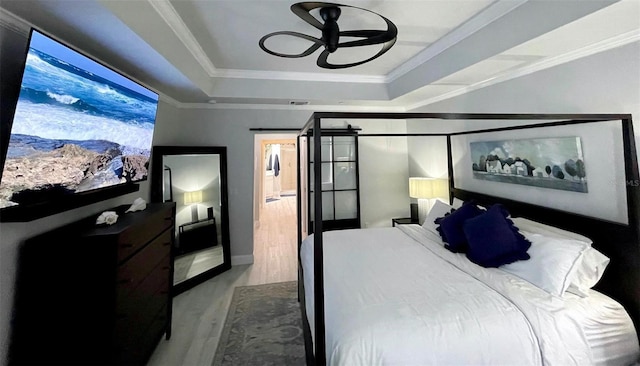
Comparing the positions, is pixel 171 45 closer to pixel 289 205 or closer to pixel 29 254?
pixel 29 254

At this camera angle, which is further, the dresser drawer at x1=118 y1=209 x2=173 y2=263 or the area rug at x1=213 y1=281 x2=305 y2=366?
the area rug at x1=213 y1=281 x2=305 y2=366

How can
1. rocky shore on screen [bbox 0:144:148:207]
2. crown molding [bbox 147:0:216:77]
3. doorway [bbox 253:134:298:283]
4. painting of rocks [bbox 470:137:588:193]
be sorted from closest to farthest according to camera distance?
rocky shore on screen [bbox 0:144:148:207], crown molding [bbox 147:0:216:77], painting of rocks [bbox 470:137:588:193], doorway [bbox 253:134:298:283]

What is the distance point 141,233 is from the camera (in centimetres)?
162

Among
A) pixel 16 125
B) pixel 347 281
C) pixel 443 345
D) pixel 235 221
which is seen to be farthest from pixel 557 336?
pixel 235 221

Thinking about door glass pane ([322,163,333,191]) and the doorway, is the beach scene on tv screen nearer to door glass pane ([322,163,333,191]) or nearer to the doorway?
A: the doorway

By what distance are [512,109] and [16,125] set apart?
11.2 ft

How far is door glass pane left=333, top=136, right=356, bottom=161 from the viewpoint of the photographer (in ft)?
13.0

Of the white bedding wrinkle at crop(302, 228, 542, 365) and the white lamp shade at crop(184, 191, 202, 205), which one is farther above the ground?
the white lamp shade at crop(184, 191, 202, 205)

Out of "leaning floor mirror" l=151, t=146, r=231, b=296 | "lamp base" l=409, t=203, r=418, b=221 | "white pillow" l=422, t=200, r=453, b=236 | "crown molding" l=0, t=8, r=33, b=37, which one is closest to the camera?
"crown molding" l=0, t=8, r=33, b=37

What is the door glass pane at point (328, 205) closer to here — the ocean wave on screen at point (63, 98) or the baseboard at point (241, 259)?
the baseboard at point (241, 259)

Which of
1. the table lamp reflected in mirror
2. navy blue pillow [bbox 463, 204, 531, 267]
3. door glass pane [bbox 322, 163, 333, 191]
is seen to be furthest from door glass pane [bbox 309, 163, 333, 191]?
navy blue pillow [bbox 463, 204, 531, 267]

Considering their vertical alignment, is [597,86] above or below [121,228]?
above

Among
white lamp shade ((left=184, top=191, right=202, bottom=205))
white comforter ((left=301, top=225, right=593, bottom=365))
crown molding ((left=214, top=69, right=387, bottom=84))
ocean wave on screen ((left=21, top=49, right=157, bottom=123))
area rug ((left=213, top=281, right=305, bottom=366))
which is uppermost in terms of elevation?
crown molding ((left=214, top=69, right=387, bottom=84))

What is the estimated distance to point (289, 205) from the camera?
Answer: 26.2 ft
